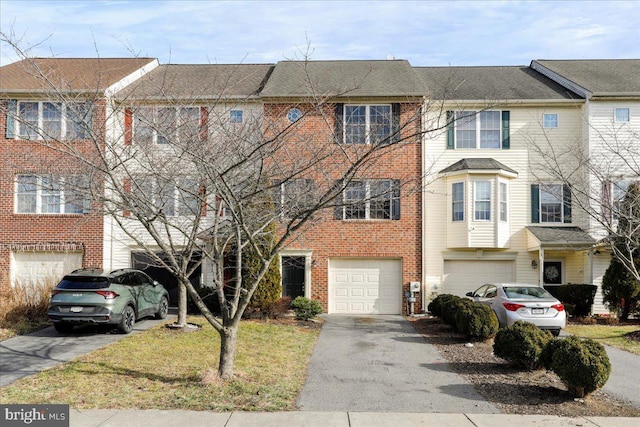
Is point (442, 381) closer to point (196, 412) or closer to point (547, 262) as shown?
point (196, 412)

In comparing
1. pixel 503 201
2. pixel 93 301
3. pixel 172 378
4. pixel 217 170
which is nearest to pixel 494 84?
pixel 503 201

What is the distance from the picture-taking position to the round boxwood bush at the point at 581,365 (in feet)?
25.7

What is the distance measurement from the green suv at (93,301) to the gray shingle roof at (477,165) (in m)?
11.1

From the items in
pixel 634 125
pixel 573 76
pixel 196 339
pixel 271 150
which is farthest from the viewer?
pixel 573 76

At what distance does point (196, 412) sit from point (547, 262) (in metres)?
16.4

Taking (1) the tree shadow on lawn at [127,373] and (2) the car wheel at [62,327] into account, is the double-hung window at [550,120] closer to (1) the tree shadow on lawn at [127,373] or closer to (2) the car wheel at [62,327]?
(1) the tree shadow on lawn at [127,373]

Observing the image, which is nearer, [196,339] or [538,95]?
[196,339]

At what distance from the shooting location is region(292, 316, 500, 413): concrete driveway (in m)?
7.95

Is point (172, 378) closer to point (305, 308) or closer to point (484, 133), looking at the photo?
point (305, 308)

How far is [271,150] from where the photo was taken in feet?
28.7

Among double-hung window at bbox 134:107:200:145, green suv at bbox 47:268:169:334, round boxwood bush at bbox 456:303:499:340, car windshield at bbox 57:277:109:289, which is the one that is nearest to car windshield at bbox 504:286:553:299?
round boxwood bush at bbox 456:303:499:340

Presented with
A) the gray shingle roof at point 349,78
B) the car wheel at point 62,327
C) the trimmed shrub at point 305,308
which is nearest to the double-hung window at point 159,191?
the car wheel at point 62,327

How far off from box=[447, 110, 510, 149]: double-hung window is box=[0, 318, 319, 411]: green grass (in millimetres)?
10794

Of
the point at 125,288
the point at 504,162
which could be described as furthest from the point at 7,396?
the point at 504,162
